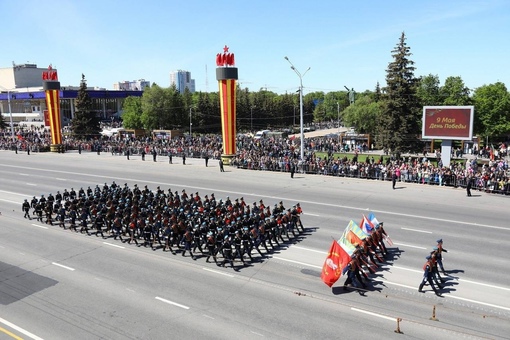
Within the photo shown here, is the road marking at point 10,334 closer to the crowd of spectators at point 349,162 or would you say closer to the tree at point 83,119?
the crowd of spectators at point 349,162

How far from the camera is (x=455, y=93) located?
184 feet

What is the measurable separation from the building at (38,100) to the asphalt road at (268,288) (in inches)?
3286

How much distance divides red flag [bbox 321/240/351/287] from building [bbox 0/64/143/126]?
9023 centimetres

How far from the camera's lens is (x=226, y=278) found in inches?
544

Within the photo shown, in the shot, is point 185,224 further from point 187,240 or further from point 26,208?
point 26,208

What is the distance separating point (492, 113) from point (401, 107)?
64.3 feet

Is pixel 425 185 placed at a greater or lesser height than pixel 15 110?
lesser

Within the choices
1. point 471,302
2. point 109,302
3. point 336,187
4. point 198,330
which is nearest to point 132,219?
point 109,302

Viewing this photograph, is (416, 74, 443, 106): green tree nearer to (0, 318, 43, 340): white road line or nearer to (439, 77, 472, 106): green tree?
(439, 77, 472, 106): green tree

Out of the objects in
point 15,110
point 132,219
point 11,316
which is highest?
point 15,110

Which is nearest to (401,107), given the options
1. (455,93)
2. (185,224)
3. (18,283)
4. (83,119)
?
(455,93)

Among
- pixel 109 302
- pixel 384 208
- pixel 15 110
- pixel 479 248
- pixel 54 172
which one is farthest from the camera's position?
pixel 15 110

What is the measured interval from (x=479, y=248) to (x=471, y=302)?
206 inches

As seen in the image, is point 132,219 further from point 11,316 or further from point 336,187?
point 336,187
